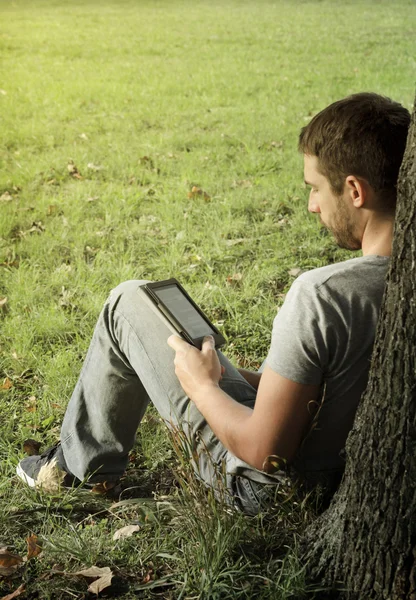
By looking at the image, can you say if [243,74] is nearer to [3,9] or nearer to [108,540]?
[3,9]

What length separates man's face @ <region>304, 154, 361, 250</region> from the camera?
1826 millimetres

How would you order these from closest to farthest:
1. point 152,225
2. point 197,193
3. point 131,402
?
point 131,402, point 152,225, point 197,193

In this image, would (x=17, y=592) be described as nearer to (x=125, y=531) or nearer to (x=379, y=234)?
(x=125, y=531)

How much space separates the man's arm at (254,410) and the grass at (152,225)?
201mm

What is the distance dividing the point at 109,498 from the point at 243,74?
7.88m

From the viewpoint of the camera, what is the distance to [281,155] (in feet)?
20.4

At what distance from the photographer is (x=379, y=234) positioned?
1793 mm

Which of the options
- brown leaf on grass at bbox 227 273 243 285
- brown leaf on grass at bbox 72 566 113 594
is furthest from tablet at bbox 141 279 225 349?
brown leaf on grass at bbox 227 273 243 285

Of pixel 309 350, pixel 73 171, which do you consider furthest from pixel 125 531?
pixel 73 171

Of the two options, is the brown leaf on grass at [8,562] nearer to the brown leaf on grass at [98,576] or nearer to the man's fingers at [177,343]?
the brown leaf on grass at [98,576]

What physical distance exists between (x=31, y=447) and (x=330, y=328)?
1.61m

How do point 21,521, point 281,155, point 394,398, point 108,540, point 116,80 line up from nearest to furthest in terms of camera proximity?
point 394,398 → point 108,540 → point 21,521 → point 281,155 → point 116,80

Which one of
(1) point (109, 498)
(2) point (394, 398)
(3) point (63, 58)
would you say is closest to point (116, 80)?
(3) point (63, 58)

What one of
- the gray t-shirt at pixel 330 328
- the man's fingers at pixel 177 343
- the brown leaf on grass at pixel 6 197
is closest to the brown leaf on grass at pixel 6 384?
the man's fingers at pixel 177 343
